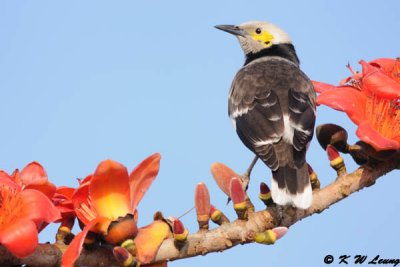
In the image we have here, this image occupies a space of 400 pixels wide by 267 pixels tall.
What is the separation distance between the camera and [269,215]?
2592 mm

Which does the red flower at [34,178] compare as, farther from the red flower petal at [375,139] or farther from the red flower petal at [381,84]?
the red flower petal at [381,84]

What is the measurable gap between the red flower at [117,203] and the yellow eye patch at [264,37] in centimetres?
566

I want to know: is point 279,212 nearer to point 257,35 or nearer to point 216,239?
point 216,239

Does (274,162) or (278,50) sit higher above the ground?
(278,50)

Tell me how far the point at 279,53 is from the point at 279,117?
2.83 m

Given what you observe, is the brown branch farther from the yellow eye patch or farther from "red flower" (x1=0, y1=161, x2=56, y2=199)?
the yellow eye patch

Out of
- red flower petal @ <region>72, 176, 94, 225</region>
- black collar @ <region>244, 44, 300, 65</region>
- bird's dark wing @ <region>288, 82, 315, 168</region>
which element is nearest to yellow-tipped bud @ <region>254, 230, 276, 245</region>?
red flower petal @ <region>72, 176, 94, 225</region>

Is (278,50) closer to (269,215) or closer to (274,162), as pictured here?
(274,162)

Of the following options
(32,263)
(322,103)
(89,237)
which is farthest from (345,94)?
(32,263)

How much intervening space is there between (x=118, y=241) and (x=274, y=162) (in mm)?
1779

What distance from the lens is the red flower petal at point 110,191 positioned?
2.39 m

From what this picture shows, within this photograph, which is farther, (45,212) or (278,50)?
(278,50)

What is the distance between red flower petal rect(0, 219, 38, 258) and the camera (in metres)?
2.11

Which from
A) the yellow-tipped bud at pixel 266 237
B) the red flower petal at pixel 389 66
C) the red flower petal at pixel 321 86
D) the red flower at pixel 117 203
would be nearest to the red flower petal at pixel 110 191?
the red flower at pixel 117 203
